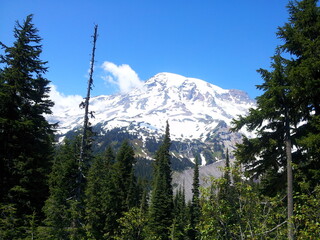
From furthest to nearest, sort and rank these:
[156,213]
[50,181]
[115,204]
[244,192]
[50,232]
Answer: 1. [156,213]
2. [115,204]
3. [50,181]
4. [50,232]
5. [244,192]

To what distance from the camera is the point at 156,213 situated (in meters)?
37.2

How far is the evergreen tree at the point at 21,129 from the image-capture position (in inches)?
617

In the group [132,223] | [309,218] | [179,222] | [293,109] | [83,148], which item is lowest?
[179,222]

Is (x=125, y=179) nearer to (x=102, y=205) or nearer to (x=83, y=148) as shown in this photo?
(x=102, y=205)

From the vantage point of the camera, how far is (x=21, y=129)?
16203 millimetres

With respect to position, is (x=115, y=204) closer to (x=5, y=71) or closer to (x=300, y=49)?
(x=5, y=71)

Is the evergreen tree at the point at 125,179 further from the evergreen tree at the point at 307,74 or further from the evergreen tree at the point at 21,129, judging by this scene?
the evergreen tree at the point at 307,74

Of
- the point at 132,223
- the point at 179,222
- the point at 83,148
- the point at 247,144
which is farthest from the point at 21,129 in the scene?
the point at 179,222

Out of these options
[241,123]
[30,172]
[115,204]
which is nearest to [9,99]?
[30,172]

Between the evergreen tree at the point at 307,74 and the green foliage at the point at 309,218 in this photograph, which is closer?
the green foliage at the point at 309,218

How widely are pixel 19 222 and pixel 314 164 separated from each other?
56.0 feet

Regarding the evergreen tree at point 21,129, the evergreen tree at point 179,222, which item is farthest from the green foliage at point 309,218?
the evergreen tree at point 179,222

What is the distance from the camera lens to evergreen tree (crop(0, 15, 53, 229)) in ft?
51.4

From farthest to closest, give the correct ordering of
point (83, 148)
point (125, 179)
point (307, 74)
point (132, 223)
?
point (125, 179)
point (132, 223)
point (83, 148)
point (307, 74)
